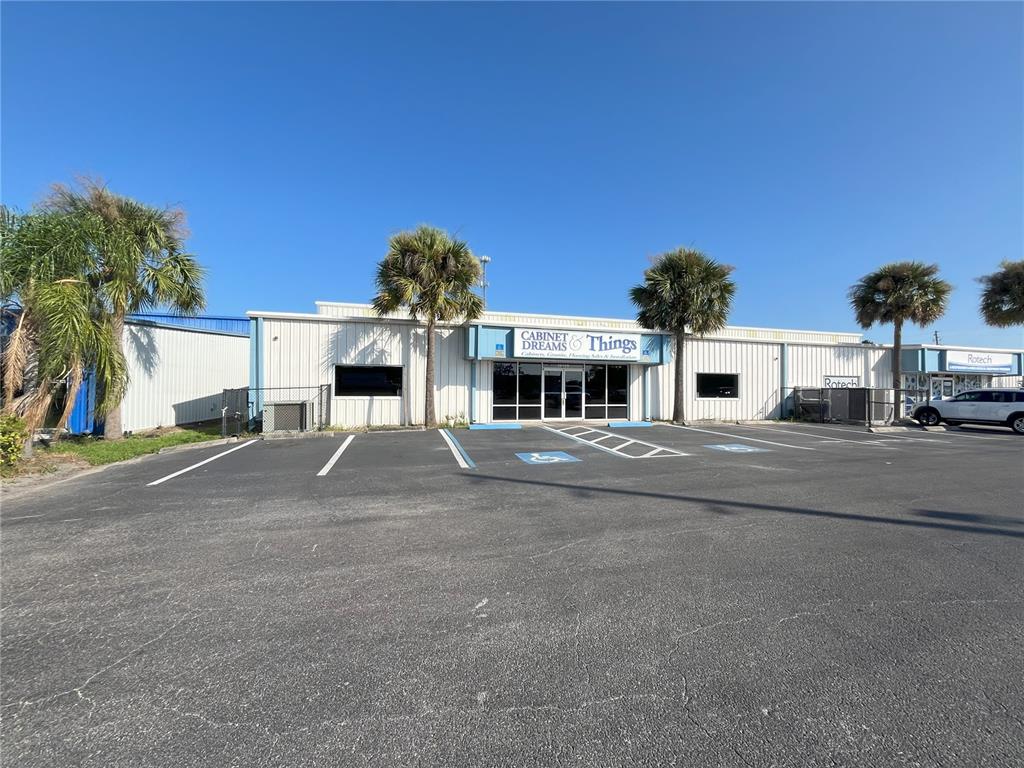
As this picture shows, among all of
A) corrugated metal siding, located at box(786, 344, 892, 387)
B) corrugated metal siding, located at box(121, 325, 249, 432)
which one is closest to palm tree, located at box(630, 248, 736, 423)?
corrugated metal siding, located at box(786, 344, 892, 387)

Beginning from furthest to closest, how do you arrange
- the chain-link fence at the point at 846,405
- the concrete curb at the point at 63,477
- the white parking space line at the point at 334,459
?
the chain-link fence at the point at 846,405, the white parking space line at the point at 334,459, the concrete curb at the point at 63,477

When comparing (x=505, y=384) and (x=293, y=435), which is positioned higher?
(x=505, y=384)

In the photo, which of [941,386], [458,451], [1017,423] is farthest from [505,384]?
[941,386]

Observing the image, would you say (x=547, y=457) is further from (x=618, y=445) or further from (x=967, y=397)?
(x=967, y=397)

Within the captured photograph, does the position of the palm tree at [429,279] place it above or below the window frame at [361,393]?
above

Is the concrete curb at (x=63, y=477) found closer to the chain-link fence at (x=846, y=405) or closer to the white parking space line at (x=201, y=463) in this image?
the white parking space line at (x=201, y=463)

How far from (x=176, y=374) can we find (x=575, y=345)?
1536cm

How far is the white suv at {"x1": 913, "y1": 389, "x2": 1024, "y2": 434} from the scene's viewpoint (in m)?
17.6

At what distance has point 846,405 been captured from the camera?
20.5 metres

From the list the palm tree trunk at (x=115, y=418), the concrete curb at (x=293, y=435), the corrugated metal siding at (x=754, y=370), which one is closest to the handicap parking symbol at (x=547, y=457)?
the concrete curb at (x=293, y=435)

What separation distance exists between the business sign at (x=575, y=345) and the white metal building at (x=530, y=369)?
42mm

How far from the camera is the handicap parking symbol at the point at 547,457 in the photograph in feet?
32.0

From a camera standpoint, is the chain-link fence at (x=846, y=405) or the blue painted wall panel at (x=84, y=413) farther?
the chain-link fence at (x=846, y=405)

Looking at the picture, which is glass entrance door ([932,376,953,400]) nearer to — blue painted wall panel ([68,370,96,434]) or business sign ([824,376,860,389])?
business sign ([824,376,860,389])
